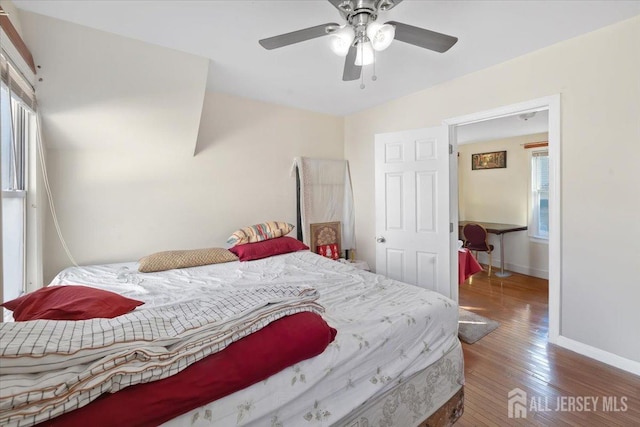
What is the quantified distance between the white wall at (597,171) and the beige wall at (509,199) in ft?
8.80

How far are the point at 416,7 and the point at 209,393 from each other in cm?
218

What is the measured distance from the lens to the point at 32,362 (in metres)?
0.73

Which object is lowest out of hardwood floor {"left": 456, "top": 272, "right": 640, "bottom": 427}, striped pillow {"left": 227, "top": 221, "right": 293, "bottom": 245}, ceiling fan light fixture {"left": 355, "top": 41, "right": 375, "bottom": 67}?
hardwood floor {"left": 456, "top": 272, "right": 640, "bottom": 427}

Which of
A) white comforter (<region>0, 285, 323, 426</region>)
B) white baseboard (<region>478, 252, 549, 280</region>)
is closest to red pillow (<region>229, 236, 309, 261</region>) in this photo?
white comforter (<region>0, 285, 323, 426</region>)

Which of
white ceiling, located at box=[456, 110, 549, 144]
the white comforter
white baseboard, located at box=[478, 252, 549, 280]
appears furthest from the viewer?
white baseboard, located at box=[478, 252, 549, 280]

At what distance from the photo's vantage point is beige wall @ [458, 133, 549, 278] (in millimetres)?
4684

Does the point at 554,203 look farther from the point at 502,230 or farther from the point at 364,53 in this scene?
the point at 502,230

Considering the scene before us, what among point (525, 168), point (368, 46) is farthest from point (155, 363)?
point (525, 168)

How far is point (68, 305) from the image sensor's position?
120 centimetres

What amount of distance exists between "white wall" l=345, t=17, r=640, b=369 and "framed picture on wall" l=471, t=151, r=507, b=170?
2.96 meters

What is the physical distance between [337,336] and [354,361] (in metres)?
0.11

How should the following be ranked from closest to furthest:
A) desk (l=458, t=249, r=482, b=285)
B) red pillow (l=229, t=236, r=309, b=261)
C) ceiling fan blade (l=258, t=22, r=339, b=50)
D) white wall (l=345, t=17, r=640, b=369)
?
ceiling fan blade (l=258, t=22, r=339, b=50) → white wall (l=345, t=17, r=640, b=369) → red pillow (l=229, t=236, r=309, b=261) → desk (l=458, t=249, r=482, b=285)

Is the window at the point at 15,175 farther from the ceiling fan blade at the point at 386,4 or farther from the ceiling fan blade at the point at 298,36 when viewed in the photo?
the ceiling fan blade at the point at 386,4

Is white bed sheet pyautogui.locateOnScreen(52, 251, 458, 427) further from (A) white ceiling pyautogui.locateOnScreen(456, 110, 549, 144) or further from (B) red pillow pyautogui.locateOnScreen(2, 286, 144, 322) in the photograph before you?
(A) white ceiling pyautogui.locateOnScreen(456, 110, 549, 144)
